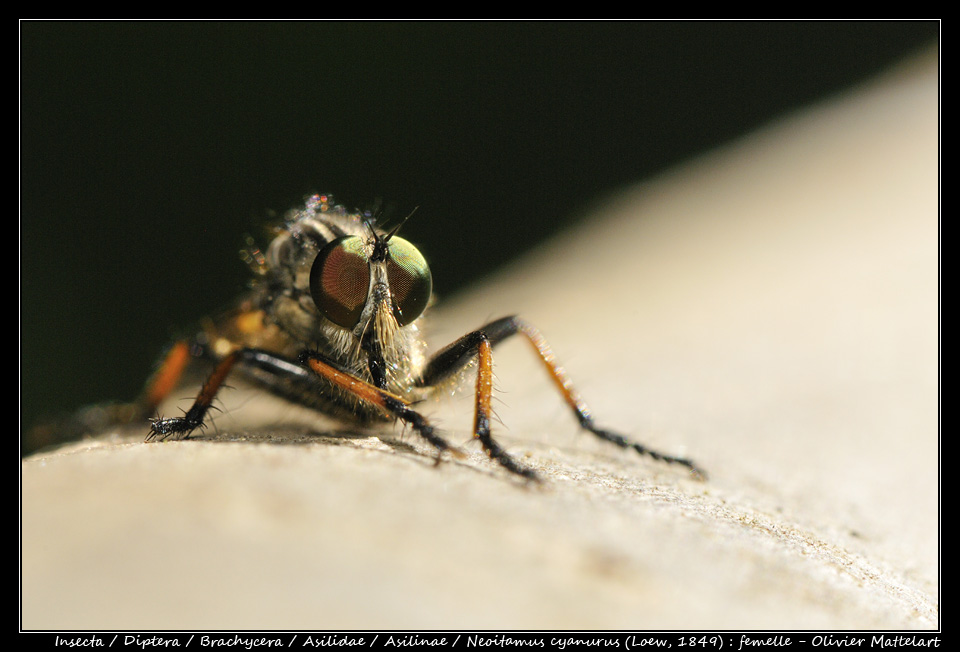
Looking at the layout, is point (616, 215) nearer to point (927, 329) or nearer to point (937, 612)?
point (927, 329)

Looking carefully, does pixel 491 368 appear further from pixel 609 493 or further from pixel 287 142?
pixel 287 142

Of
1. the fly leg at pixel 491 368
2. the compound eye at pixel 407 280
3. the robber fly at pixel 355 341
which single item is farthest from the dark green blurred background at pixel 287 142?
the fly leg at pixel 491 368

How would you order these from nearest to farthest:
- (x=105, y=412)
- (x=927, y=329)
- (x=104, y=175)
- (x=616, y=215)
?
(x=105, y=412) < (x=927, y=329) < (x=104, y=175) < (x=616, y=215)

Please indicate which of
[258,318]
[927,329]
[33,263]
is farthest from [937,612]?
[33,263]

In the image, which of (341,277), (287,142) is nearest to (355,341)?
(341,277)

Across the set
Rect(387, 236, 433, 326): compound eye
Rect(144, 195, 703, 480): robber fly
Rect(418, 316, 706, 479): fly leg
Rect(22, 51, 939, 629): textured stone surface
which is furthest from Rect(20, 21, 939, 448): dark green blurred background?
Rect(418, 316, 706, 479): fly leg

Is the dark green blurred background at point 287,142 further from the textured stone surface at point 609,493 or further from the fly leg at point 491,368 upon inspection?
the fly leg at point 491,368

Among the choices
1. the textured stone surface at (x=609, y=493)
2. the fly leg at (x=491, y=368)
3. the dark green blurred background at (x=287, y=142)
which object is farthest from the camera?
the dark green blurred background at (x=287, y=142)
